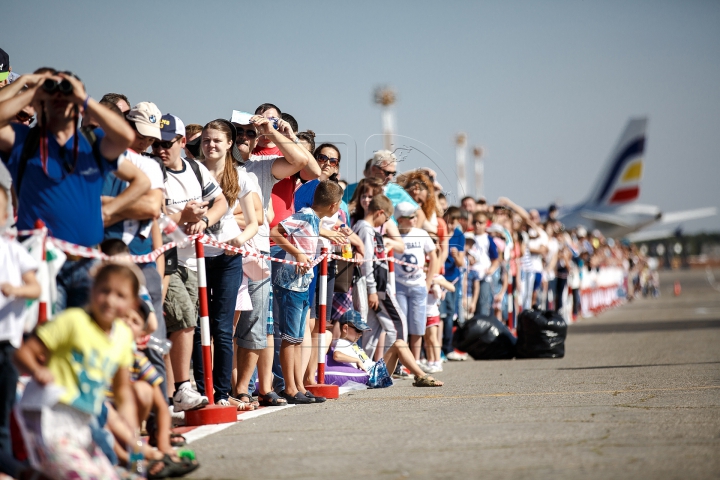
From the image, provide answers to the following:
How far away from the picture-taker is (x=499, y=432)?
611 cm

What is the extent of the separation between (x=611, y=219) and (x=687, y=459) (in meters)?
63.9

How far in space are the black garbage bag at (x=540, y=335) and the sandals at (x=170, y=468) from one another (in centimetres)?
888

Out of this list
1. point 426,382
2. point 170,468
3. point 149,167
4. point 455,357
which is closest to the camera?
point 170,468

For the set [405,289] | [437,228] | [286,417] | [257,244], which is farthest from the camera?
[437,228]

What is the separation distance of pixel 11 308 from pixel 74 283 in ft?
1.65

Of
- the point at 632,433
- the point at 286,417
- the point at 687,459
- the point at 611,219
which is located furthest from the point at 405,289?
the point at 611,219

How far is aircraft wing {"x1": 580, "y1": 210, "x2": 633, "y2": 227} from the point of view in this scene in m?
67.2

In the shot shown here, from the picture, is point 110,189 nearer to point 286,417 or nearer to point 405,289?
point 286,417

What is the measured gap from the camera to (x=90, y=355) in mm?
4406

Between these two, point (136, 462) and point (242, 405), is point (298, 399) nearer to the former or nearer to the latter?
point (242, 405)

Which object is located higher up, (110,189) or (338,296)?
(110,189)

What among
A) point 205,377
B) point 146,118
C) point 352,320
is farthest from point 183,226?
point 352,320

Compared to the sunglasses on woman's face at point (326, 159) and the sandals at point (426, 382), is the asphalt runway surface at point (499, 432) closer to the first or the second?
the sandals at point (426, 382)

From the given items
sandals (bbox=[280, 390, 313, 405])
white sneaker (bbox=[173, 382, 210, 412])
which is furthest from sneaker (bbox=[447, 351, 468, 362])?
white sneaker (bbox=[173, 382, 210, 412])
